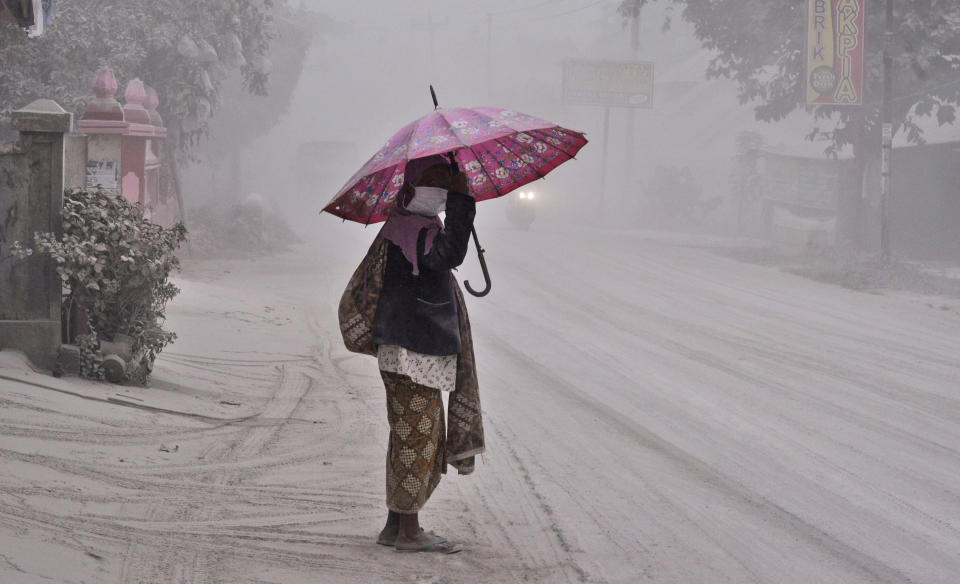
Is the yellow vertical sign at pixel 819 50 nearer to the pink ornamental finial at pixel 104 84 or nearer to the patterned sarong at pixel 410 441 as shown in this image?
the pink ornamental finial at pixel 104 84

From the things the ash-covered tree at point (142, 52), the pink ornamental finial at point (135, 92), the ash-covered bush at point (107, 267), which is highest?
the ash-covered tree at point (142, 52)

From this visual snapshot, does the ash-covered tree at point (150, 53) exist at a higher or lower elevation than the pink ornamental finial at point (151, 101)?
higher

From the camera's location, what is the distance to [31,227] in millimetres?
8109

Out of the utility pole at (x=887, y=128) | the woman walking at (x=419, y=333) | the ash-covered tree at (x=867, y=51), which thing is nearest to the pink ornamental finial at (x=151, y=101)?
the ash-covered tree at (x=867, y=51)

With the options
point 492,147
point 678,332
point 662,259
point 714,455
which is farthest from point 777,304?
point 492,147

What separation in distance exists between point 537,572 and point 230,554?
1.46m

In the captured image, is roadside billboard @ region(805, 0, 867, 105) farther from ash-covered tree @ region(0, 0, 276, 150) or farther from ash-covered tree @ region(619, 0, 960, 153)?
ash-covered tree @ region(0, 0, 276, 150)

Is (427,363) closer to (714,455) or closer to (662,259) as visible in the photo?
(714,455)

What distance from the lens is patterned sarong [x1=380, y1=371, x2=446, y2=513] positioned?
497 cm

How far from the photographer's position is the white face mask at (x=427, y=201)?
15.9 feet

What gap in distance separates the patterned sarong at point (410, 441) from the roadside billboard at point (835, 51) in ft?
68.2

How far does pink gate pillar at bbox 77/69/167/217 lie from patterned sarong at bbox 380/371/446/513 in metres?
10.1

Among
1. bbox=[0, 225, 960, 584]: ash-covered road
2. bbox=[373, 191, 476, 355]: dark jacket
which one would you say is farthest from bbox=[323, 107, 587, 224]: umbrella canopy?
bbox=[0, 225, 960, 584]: ash-covered road

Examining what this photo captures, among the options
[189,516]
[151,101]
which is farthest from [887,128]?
[189,516]
